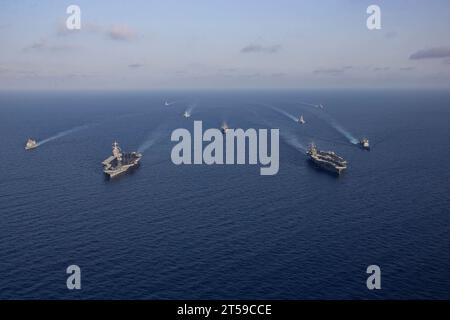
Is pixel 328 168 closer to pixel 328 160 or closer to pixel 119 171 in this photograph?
pixel 328 160

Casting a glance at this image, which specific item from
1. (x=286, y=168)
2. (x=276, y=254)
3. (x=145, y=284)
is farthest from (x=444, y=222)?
(x=145, y=284)

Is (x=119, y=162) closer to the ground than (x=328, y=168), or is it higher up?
higher up

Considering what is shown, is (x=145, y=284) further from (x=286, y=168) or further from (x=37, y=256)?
(x=286, y=168)

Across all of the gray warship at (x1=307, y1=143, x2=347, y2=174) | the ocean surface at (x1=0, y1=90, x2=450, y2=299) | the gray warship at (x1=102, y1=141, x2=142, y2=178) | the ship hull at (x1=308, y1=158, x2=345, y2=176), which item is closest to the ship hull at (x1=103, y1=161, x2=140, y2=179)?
the gray warship at (x1=102, y1=141, x2=142, y2=178)

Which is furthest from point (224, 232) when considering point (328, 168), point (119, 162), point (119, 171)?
point (119, 162)
